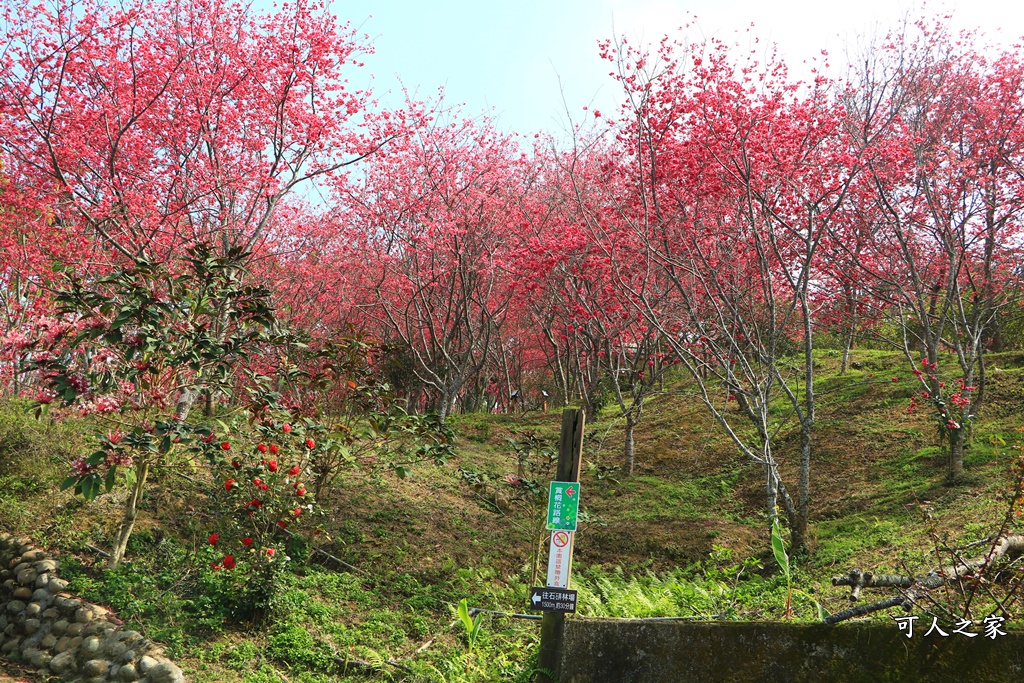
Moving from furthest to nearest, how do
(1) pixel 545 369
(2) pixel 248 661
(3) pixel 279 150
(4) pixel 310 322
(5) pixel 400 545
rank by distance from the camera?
(1) pixel 545 369 → (4) pixel 310 322 → (3) pixel 279 150 → (5) pixel 400 545 → (2) pixel 248 661

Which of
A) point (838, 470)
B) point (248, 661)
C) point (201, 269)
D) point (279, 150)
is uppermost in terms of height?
point (279, 150)

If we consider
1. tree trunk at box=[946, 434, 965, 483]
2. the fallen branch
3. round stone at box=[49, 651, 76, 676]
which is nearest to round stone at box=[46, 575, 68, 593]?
round stone at box=[49, 651, 76, 676]

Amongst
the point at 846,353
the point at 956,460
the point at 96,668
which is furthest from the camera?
the point at 846,353

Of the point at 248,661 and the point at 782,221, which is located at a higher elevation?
the point at 782,221

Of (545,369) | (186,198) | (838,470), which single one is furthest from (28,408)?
(545,369)

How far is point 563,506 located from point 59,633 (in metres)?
3.92

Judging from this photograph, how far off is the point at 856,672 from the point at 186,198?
926 centimetres

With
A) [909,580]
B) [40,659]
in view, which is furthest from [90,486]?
[909,580]

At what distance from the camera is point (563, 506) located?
480 cm

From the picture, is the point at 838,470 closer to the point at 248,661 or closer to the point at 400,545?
the point at 400,545

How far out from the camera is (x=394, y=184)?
13.2 meters

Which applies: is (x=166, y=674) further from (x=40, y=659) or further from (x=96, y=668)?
(x=40, y=659)

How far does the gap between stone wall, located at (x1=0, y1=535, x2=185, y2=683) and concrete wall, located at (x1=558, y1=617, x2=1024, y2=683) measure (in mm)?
2761

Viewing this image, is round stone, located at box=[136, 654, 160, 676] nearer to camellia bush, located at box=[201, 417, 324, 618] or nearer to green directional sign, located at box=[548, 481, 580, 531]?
camellia bush, located at box=[201, 417, 324, 618]
